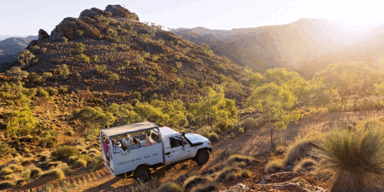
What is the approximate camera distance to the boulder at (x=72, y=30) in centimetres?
6750

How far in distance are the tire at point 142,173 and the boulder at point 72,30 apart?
7369 cm

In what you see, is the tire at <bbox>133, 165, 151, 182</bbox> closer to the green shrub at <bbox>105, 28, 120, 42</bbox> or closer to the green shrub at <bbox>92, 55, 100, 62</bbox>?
the green shrub at <bbox>92, 55, 100, 62</bbox>

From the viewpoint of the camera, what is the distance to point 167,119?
968 inches

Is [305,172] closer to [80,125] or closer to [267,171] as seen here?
[267,171]

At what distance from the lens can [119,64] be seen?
5728 centimetres

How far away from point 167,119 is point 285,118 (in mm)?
15433

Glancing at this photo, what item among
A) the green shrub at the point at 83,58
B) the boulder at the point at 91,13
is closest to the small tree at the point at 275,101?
the green shrub at the point at 83,58

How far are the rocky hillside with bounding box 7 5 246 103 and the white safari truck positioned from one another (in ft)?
122

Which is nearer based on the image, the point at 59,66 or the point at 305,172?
the point at 305,172

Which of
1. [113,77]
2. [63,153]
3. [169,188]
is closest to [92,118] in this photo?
[63,153]

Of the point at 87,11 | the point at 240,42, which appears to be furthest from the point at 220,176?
the point at 240,42

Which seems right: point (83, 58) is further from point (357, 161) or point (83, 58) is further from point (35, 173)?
point (357, 161)

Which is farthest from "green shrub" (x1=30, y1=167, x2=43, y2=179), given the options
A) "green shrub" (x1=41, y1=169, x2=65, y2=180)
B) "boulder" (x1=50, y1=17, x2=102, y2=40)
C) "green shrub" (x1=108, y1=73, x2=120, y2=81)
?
"boulder" (x1=50, y1=17, x2=102, y2=40)

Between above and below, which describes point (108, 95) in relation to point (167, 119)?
above
